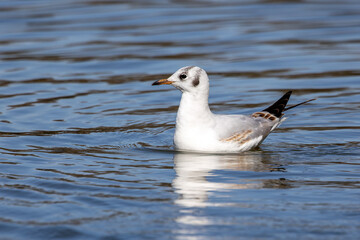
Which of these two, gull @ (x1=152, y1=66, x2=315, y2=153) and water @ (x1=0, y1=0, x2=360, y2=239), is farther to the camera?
gull @ (x1=152, y1=66, x2=315, y2=153)

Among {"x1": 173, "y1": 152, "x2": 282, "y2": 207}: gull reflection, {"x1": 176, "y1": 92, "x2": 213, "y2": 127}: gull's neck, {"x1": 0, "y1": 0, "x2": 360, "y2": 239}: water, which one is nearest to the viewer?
{"x1": 0, "y1": 0, "x2": 360, "y2": 239}: water

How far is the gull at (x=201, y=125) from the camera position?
9602mm

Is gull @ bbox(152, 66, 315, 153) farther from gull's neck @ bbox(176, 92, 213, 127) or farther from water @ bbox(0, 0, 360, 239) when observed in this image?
water @ bbox(0, 0, 360, 239)

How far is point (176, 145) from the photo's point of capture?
387 inches

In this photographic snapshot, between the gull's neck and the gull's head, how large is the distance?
8cm

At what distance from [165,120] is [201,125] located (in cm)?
227

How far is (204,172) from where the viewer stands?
29.0 ft

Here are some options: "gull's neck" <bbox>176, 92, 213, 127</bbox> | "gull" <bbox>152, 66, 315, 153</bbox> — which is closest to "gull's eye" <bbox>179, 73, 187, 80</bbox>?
"gull" <bbox>152, 66, 315, 153</bbox>

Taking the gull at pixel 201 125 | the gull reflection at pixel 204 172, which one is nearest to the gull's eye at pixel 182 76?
the gull at pixel 201 125

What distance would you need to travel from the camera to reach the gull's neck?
31.8 feet

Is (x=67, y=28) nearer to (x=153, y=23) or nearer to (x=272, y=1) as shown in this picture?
(x=153, y=23)

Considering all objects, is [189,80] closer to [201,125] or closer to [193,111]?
[193,111]

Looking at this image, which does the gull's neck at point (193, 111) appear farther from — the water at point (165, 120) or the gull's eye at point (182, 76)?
the water at point (165, 120)

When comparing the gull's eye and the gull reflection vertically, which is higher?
the gull's eye
